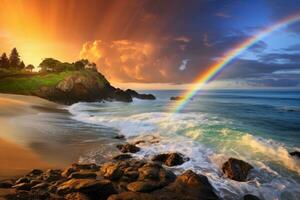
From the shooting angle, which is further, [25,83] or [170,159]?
[25,83]

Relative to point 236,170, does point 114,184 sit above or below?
above

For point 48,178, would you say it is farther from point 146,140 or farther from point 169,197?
point 146,140

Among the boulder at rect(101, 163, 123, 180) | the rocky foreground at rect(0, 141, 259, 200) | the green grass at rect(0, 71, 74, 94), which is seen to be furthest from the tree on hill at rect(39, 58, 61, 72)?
the boulder at rect(101, 163, 123, 180)

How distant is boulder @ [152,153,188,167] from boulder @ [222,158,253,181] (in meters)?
2.38

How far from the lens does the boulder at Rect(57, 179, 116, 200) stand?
945cm

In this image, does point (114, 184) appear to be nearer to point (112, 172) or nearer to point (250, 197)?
point (112, 172)

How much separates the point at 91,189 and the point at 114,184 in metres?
1.64

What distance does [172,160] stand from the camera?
1468 centimetres

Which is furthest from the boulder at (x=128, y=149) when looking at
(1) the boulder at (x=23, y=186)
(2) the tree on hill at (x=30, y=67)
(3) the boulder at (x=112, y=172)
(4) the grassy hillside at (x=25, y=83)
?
(2) the tree on hill at (x=30, y=67)

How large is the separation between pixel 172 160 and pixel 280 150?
8.67 meters

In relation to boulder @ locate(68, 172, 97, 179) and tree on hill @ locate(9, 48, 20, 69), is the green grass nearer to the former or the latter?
tree on hill @ locate(9, 48, 20, 69)

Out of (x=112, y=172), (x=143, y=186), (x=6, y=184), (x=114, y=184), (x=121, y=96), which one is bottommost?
(x=114, y=184)

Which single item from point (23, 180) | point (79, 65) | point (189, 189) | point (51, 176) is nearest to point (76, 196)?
point (51, 176)

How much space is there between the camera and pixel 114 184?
10984 mm
